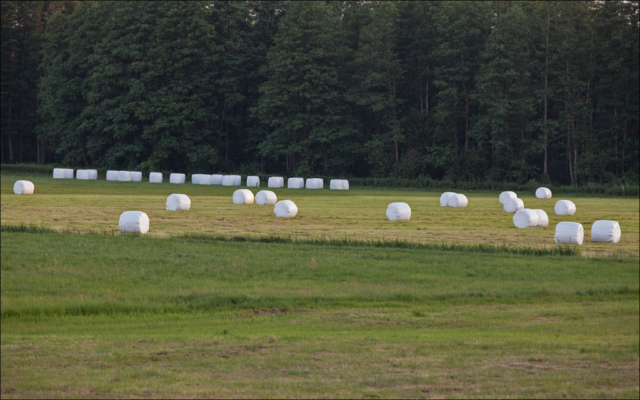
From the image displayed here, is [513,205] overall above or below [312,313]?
above

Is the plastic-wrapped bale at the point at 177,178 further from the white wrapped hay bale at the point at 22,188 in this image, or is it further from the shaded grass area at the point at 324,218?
the white wrapped hay bale at the point at 22,188

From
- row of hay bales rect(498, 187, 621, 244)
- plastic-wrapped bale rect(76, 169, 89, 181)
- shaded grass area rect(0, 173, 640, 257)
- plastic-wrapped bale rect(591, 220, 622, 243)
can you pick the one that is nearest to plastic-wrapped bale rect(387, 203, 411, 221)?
shaded grass area rect(0, 173, 640, 257)

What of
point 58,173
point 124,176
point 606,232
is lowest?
point 606,232

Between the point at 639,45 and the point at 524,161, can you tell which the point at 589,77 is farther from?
the point at 524,161

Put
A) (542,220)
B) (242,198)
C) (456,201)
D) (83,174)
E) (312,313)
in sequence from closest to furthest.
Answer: (312,313), (542,220), (456,201), (242,198), (83,174)

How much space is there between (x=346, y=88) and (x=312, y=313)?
6713cm

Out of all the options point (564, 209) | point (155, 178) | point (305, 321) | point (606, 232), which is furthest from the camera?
point (155, 178)

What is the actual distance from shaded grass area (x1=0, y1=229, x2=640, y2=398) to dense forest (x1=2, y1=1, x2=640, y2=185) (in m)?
50.5

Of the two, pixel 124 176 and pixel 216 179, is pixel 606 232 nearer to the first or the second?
pixel 216 179

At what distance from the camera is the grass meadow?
980cm

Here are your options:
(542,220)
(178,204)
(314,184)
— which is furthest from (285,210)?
(314,184)

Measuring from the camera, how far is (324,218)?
35.5 metres

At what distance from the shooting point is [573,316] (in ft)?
47.7

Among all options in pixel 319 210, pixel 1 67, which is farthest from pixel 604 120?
pixel 1 67
